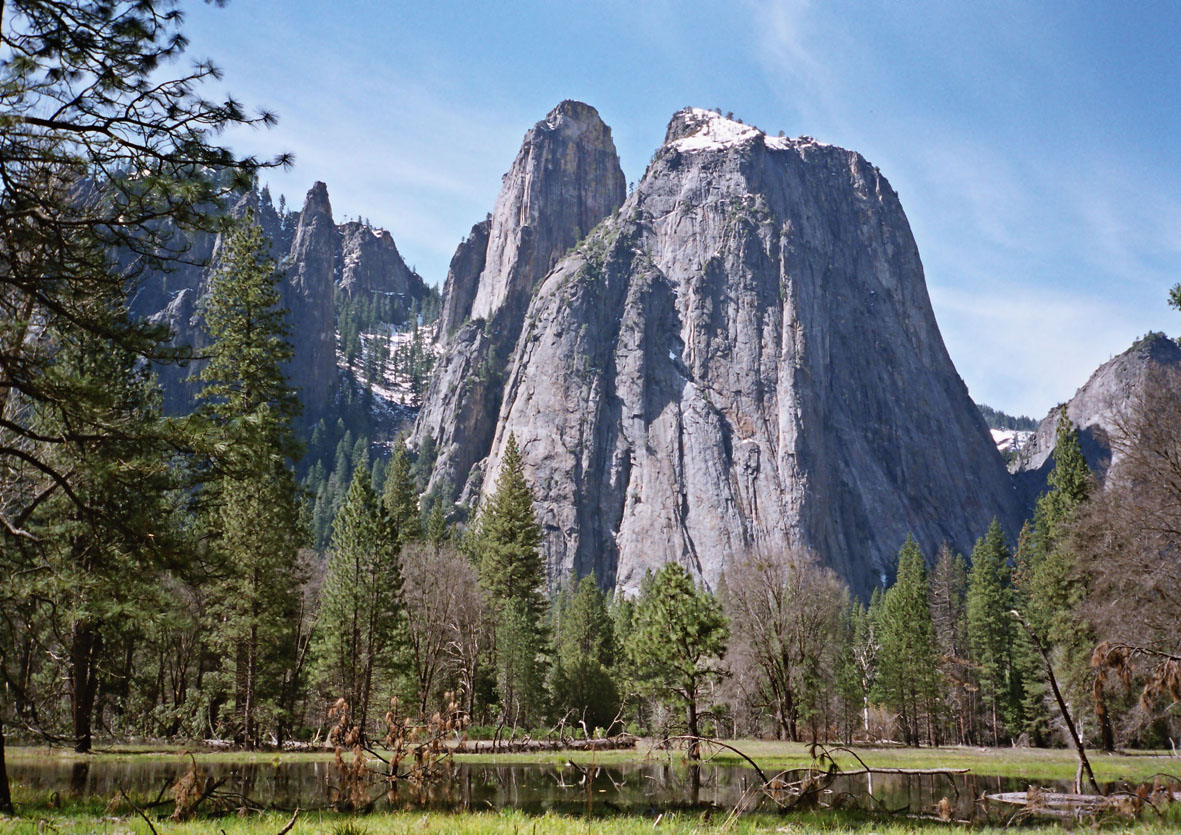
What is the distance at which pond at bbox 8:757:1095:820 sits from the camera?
13.3 m

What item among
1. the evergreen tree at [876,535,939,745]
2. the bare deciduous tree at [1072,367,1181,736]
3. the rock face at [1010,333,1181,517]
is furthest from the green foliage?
the rock face at [1010,333,1181,517]

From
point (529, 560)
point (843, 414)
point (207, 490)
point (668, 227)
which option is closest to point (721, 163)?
point (668, 227)

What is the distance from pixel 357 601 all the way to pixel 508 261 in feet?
472

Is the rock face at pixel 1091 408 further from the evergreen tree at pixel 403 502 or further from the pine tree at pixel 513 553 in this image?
the evergreen tree at pixel 403 502

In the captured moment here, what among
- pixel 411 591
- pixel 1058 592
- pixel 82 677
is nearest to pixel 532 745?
pixel 411 591

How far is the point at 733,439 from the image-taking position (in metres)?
130

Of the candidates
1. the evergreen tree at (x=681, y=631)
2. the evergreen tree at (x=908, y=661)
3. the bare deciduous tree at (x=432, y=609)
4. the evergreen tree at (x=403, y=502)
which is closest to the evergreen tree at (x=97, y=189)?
the evergreen tree at (x=681, y=631)

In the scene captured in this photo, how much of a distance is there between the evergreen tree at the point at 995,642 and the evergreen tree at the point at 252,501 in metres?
53.2

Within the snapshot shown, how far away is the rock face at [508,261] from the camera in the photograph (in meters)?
153

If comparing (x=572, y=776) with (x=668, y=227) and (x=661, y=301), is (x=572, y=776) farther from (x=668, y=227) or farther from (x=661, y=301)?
(x=668, y=227)

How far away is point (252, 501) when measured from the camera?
92.6ft

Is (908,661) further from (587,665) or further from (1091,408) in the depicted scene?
(1091,408)

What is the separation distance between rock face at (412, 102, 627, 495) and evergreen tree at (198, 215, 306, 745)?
11468 centimetres

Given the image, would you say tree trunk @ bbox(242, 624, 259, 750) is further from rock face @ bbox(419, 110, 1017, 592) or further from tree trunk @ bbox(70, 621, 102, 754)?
rock face @ bbox(419, 110, 1017, 592)
